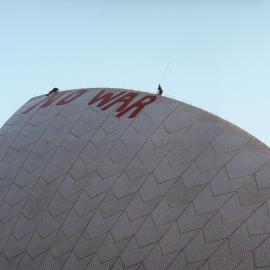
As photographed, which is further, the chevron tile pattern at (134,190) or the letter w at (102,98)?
the letter w at (102,98)

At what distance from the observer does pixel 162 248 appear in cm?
2008

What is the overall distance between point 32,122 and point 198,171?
13441 millimetres

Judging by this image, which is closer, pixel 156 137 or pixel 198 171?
pixel 198 171

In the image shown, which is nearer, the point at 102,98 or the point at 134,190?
the point at 134,190

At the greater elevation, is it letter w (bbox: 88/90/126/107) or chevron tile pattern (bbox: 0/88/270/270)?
letter w (bbox: 88/90/126/107)

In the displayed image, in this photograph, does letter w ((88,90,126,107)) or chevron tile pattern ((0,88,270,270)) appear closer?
chevron tile pattern ((0,88,270,270))

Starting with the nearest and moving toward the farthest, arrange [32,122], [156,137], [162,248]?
[162,248]
[156,137]
[32,122]

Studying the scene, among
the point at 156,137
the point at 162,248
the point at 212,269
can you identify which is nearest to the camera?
the point at 212,269

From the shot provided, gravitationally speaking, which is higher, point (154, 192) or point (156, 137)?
point (156, 137)

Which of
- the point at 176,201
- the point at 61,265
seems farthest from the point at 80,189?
the point at 176,201

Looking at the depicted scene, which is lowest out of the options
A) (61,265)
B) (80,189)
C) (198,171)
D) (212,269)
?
(61,265)

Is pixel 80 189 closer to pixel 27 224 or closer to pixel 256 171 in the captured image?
pixel 27 224

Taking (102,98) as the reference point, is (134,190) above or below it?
below

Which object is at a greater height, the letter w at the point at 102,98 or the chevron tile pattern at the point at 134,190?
the letter w at the point at 102,98
